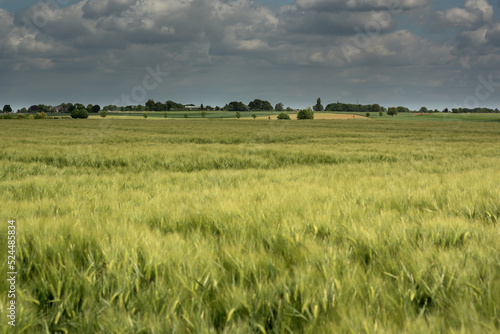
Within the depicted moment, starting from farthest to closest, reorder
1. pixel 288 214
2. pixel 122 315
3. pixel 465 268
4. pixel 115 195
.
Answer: pixel 115 195 < pixel 288 214 < pixel 465 268 < pixel 122 315

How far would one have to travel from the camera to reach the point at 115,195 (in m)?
5.21

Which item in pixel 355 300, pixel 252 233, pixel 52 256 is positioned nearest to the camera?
pixel 355 300

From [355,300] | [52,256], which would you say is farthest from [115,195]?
[355,300]

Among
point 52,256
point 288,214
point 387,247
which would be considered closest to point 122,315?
point 52,256

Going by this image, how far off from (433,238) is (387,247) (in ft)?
1.59

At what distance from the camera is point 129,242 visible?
8.59ft

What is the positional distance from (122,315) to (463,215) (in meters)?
3.52

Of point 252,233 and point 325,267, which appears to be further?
point 252,233

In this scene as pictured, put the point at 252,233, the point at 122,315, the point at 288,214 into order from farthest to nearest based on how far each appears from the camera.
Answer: the point at 288,214 → the point at 252,233 → the point at 122,315

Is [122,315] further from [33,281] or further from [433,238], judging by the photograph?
[433,238]

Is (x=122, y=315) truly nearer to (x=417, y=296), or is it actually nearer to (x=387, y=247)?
(x=417, y=296)
